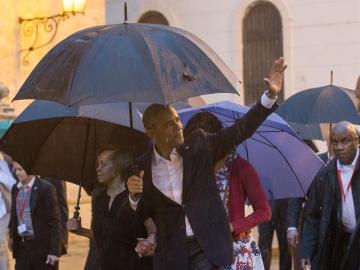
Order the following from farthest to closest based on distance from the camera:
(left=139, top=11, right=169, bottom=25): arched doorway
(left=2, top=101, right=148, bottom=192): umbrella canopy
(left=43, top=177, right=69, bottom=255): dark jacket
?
(left=139, top=11, right=169, bottom=25): arched doorway → (left=43, top=177, right=69, bottom=255): dark jacket → (left=2, top=101, right=148, bottom=192): umbrella canopy

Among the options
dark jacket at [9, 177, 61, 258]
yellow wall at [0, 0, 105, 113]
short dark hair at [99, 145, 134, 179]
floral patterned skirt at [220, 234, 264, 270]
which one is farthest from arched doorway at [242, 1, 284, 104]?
floral patterned skirt at [220, 234, 264, 270]

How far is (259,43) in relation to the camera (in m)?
20.8

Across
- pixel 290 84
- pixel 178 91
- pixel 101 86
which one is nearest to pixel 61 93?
pixel 101 86

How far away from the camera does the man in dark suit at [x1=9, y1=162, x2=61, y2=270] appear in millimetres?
9417

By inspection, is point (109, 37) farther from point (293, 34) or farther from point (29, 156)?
point (293, 34)

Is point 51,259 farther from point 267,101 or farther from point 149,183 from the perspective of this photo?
point 267,101

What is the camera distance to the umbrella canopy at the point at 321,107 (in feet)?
33.5

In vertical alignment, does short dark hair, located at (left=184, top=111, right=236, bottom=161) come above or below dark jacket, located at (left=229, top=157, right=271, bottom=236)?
above

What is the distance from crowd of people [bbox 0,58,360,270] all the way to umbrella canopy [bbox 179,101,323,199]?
0.41m

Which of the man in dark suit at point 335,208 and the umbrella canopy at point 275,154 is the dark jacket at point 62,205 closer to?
the man in dark suit at point 335,208

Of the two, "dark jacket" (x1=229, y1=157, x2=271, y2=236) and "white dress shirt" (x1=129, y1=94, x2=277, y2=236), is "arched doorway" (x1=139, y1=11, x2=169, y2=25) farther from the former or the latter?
"white dress shirt" (x1=129, y1=94, x2=277, y2=236)

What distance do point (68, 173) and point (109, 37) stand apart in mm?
2001

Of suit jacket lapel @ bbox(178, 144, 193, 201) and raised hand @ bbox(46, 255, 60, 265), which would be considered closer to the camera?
suit jacket lapel @ bbox(178, 144, 193, 201)

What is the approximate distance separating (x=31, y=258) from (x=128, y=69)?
4441 mm
